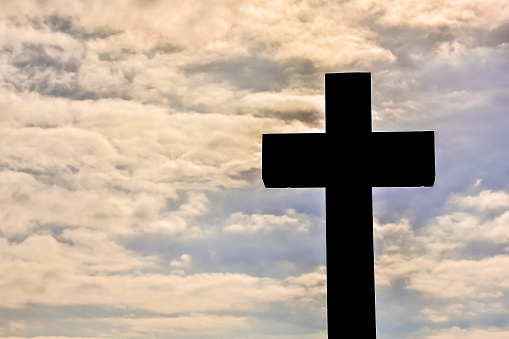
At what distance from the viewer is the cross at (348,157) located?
5.82 meters

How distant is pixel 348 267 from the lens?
5547 mm

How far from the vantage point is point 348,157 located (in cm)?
596

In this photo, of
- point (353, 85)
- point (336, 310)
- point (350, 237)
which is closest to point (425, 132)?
point (353, 85)

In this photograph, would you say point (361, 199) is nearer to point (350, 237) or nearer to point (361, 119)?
point (350, 237)

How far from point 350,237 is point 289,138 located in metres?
1.13

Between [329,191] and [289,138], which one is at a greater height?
[289,138]

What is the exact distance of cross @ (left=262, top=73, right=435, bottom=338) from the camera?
5.82 metres

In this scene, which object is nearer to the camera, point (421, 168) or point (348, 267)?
point (348, 267)

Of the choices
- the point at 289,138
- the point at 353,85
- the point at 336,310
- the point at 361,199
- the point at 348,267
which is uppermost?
the point at 353,85

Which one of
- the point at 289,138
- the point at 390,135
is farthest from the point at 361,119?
the point at 289,138

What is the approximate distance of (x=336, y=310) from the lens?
5465 mm

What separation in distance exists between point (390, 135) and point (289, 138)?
0.96 metres

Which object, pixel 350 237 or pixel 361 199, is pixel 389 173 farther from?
pixel 350 237

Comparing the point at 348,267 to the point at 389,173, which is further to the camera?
the point at 389,173
